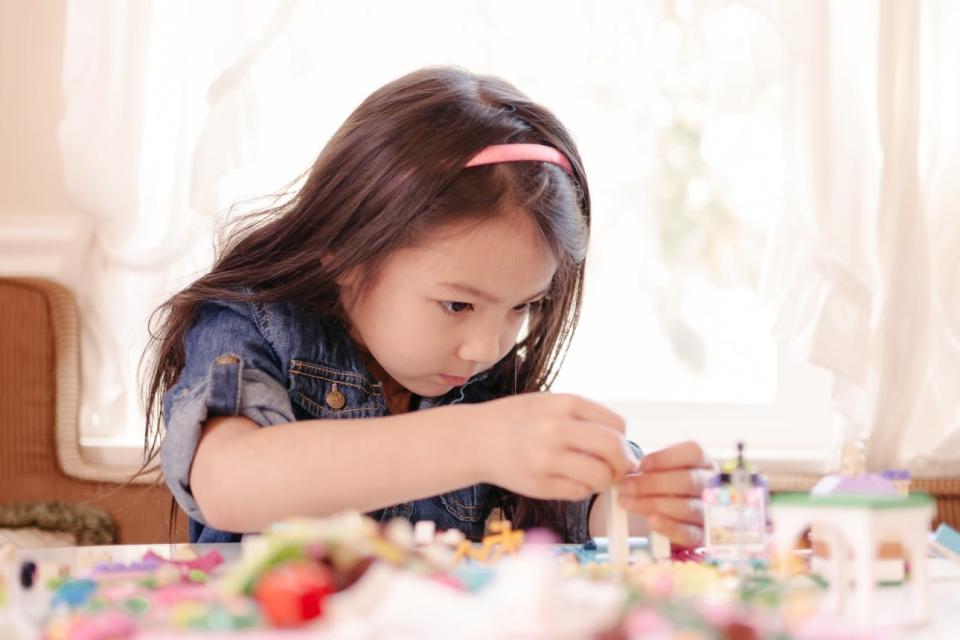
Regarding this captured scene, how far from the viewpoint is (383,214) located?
107 centimetres

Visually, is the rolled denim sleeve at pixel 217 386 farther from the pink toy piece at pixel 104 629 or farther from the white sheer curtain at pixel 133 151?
the white sheer curtain at pixel 133 151

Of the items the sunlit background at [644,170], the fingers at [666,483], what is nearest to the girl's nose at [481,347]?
the fingers at [666,483]

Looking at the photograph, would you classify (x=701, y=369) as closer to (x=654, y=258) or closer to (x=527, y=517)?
(x=654, y=258)

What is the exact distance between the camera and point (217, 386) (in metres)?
0.95

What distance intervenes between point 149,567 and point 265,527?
0.18 m

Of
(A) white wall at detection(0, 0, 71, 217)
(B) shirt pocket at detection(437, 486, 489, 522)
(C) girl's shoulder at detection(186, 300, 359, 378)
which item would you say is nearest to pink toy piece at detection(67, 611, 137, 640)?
(C) girl's shoulder at detection(186, 300, 359, 378)

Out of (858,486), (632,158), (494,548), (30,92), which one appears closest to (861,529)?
(858,486)

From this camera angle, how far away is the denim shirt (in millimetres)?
942

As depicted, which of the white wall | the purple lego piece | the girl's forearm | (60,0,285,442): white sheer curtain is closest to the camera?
the purple lego piece

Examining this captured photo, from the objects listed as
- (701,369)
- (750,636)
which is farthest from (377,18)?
(750,636)

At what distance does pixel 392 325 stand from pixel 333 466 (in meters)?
0.25

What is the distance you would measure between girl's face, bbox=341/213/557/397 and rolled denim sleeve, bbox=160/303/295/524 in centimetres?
12

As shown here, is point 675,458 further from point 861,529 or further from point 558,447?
point 861,529

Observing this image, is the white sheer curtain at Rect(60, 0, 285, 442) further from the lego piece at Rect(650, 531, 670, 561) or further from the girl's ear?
Result: the lego piece at Rect(650, 531, 670, 561)
